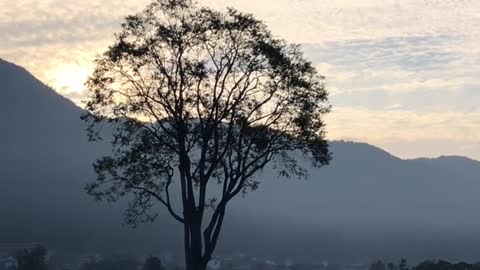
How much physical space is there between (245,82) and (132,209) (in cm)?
763

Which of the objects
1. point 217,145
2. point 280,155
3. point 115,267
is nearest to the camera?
point 217,145

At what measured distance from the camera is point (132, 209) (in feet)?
123

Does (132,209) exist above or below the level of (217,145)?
below

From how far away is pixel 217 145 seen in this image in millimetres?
34969

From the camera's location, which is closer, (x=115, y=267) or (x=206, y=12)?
(x=206, y=12)

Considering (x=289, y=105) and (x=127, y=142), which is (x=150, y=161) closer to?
(x=127, y=142)

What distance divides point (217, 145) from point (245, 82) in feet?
9.76

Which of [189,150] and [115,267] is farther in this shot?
[115,267]

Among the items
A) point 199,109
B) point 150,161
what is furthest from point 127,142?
point 199,109

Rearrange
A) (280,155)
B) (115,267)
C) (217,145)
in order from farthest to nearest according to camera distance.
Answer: (115,267)
(280,155)
(217,145)

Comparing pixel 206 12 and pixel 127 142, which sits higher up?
pixel 206 12

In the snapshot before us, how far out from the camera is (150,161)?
1435 inches

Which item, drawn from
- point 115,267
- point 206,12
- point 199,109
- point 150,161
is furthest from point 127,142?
point 115,267

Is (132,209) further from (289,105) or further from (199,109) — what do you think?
(289,105)
